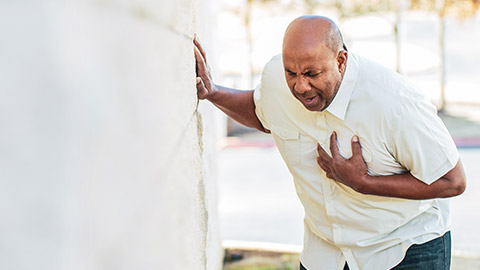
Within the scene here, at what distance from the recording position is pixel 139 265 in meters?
0.82

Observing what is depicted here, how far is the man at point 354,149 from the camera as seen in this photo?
2.16 m

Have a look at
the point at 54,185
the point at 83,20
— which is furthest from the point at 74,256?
the point at 83,20

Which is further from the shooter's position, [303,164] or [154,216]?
[303,164]

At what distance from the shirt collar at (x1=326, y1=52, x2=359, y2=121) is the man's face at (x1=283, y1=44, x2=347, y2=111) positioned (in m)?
0.02

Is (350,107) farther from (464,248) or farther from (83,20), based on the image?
(464,248)

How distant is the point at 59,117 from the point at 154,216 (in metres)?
0.42

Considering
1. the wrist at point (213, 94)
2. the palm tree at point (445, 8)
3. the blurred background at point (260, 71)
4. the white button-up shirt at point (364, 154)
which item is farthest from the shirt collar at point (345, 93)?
the palm tree at point (445, 8)

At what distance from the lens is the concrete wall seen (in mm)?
498

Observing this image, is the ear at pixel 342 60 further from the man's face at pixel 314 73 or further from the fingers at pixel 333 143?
the fingers at pixel 333 143

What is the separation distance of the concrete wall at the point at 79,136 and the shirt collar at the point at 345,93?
1320mm

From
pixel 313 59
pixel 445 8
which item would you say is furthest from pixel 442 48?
pixel 313 59

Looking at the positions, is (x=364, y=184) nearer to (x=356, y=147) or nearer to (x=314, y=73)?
(x=356, y=147)

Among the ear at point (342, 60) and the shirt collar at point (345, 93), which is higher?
the ear at point (342, 60)

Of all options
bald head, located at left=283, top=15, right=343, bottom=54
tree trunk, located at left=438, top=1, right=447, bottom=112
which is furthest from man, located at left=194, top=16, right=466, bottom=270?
tree trunk, located at left=438, top=1, right=447, bottom=112
